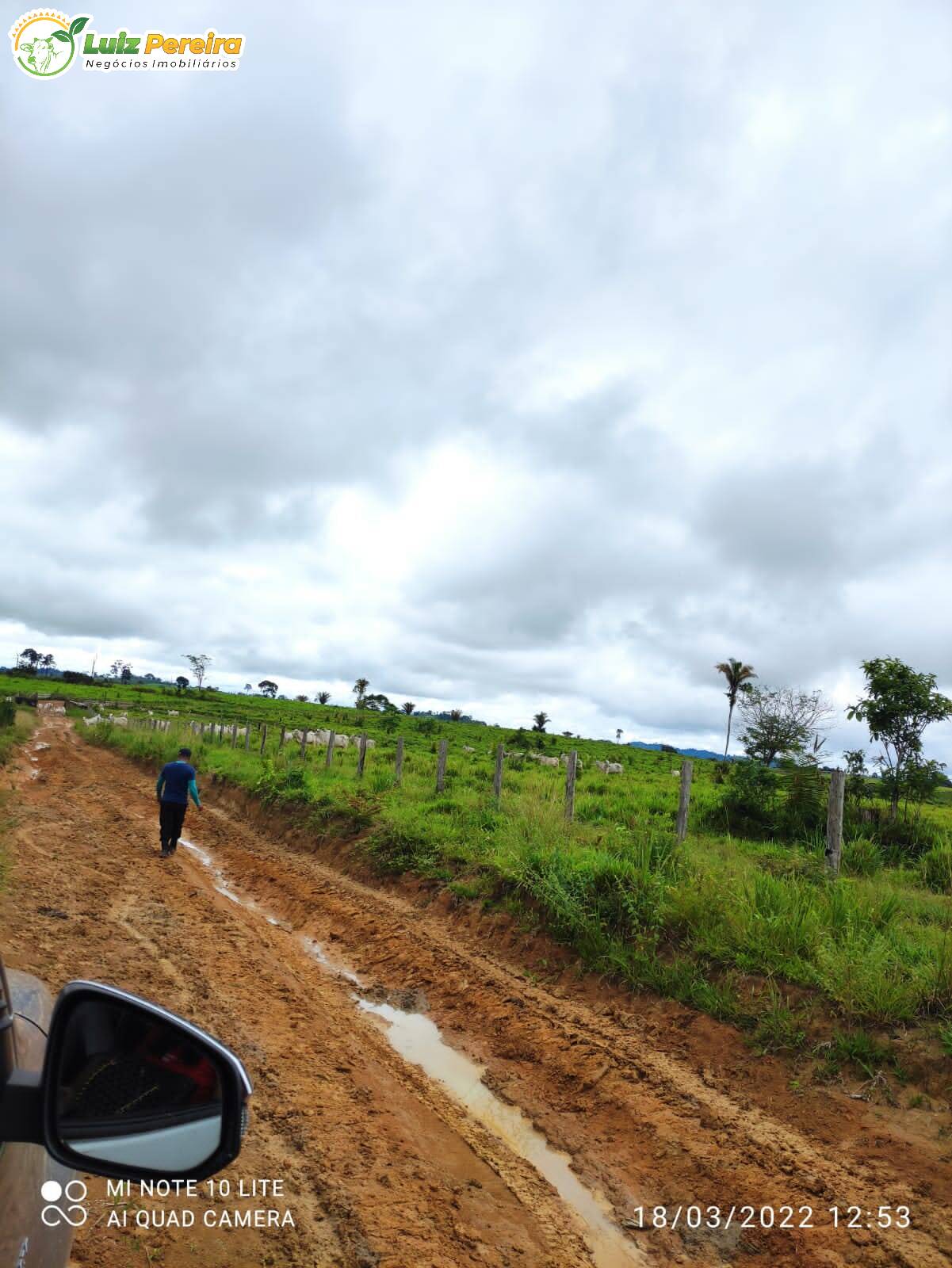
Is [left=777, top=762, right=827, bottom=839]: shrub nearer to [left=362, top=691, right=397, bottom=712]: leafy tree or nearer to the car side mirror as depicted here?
the car side mirror

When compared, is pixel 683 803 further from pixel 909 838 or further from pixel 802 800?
pixel 909 838

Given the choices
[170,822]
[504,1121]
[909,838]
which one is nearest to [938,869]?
[909,838]

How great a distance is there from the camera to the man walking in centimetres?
1172

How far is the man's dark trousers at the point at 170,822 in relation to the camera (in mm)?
11695

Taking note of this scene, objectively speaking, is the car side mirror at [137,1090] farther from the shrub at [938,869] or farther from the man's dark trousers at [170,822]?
the man's dark trousers at [170,822]

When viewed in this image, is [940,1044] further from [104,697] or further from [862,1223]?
[104,697]

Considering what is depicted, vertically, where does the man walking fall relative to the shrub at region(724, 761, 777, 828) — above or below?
below

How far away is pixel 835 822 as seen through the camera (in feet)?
28.6

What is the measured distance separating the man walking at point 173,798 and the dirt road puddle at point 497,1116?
490cm

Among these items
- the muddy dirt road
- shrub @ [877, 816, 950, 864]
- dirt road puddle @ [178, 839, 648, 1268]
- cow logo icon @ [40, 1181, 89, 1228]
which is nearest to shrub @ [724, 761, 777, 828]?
shrub @ [877, 816, 950, 864]

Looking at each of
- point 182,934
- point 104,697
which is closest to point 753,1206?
point 182,934

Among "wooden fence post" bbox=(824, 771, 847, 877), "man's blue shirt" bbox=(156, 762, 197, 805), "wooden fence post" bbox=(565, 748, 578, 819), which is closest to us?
"wooden fence post" bbox=(824, 771, 847, 877)

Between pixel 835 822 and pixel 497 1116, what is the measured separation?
564 centimetres

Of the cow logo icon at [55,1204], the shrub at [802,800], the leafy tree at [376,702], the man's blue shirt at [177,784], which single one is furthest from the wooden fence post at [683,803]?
the leafy tree at [376,702]
